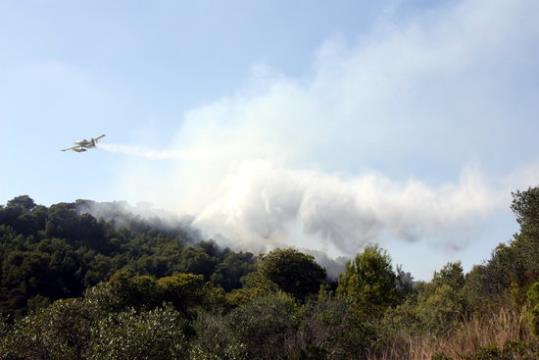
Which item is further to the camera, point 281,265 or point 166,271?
point 166,271

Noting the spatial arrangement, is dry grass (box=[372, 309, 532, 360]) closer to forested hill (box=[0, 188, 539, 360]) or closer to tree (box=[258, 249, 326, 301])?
forested hill (box=[0, 188, 539, 360])

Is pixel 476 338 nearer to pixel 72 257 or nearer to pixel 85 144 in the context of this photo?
pixel 85 144

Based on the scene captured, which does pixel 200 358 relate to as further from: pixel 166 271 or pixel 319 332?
pixel 166 271

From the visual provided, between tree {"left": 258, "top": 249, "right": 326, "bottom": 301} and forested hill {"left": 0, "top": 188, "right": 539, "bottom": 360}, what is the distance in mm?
136

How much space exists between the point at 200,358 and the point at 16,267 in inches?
2658

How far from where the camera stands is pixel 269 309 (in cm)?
2325

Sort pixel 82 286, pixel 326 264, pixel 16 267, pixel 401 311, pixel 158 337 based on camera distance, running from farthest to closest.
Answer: pixel 326 264
pixel 82 286
pixel 16 267
pixel 401 311
pixel 158 337

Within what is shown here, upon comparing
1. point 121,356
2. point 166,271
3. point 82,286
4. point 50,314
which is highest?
point 166,271

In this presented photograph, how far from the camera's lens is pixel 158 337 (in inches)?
680

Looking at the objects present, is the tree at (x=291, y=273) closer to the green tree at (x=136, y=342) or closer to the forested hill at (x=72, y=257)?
the forested hill at (x=72, y=257)

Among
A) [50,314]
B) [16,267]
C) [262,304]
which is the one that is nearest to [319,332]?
[262,304]

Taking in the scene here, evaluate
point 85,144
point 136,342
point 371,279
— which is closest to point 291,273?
point 371,279

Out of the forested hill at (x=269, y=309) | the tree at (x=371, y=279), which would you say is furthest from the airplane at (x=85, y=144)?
the tree at (x=371, y=279)

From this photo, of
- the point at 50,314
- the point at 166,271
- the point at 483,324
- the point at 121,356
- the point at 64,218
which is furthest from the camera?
the point at 64,218
